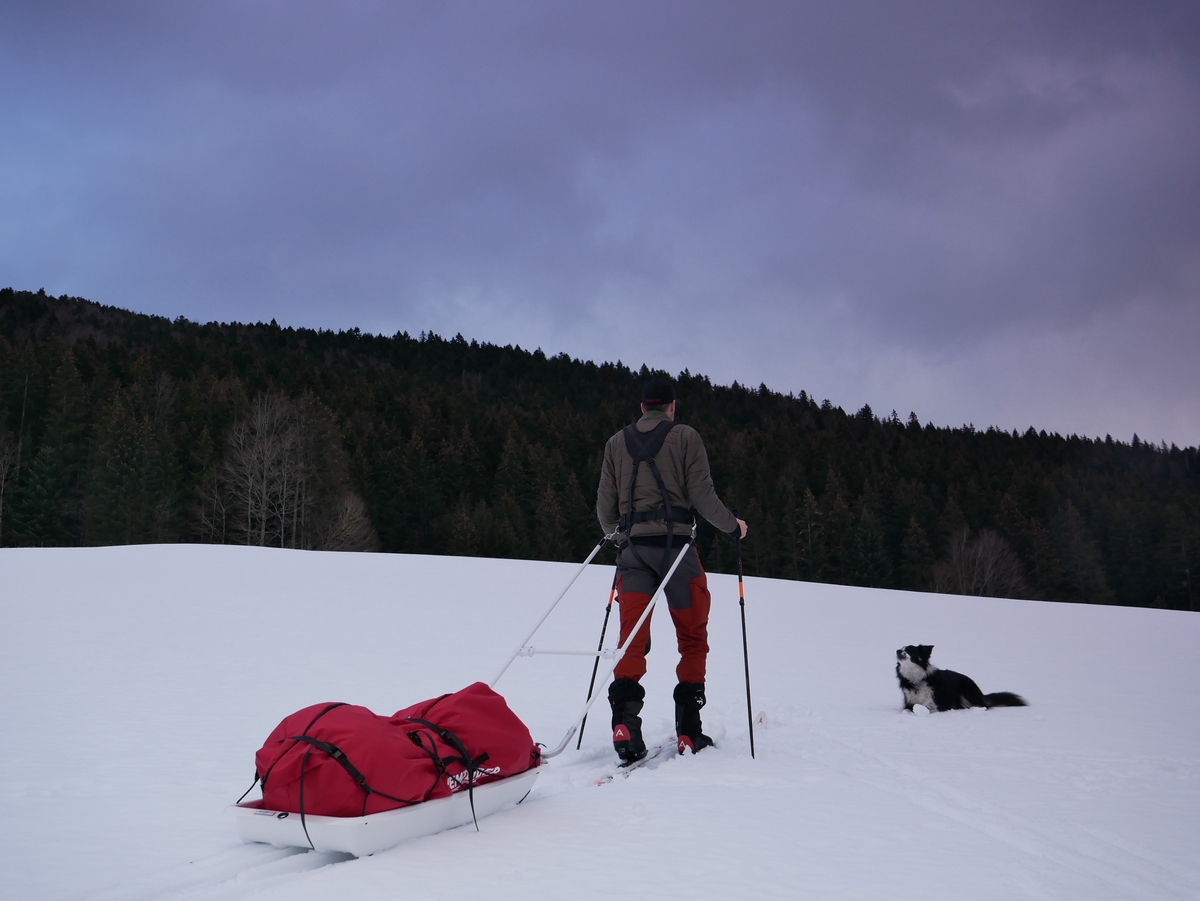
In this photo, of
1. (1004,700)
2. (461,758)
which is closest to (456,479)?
(1004,700)

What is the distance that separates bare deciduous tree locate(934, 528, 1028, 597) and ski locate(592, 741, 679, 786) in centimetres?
5814

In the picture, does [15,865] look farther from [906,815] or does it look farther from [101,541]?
[101,541]

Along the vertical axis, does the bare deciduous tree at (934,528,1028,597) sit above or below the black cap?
below

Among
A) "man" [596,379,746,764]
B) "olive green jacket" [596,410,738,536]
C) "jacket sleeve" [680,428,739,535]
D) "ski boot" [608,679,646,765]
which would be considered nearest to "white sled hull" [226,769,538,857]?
"ski boot" [608,679,646,765]

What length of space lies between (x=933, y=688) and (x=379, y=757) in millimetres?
5593

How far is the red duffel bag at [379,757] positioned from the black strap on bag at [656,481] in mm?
1814

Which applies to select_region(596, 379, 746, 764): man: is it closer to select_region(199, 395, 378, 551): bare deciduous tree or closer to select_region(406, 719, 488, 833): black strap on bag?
select_region(406, 719, 488, 833): black strap on bag

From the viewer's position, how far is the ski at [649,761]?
448 cm

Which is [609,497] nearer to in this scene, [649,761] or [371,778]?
[649,761]

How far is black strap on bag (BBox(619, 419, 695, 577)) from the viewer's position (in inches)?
207

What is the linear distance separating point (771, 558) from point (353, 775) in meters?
66.0

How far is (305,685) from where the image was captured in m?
→ 7.82

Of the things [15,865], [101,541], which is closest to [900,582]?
[101,541]

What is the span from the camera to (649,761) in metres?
4.92
